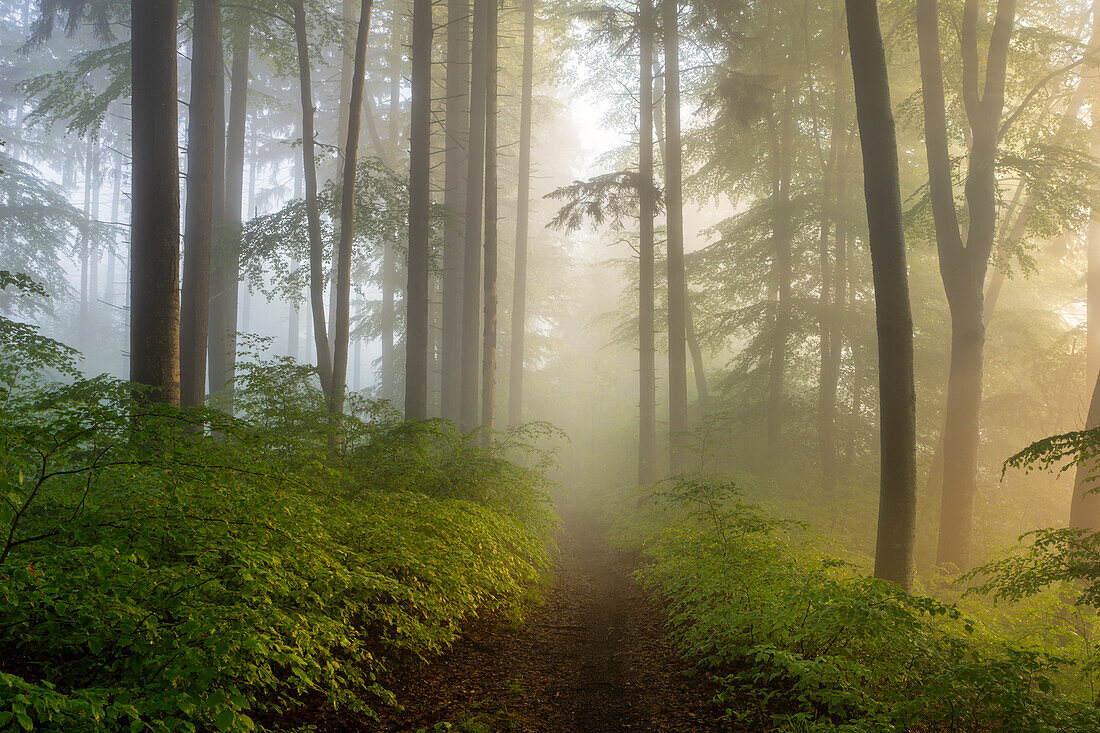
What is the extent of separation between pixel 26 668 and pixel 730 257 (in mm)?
16295

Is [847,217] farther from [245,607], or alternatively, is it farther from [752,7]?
[245,607]

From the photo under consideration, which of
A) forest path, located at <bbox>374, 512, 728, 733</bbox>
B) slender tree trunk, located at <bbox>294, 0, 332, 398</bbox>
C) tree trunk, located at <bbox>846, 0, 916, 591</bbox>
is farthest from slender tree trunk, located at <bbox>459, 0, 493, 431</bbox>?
tree trunk, located at <bbox>846, 0, 916, 591</bbox>

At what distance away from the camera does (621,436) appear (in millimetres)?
24359

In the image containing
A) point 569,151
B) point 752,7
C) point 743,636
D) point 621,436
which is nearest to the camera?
point 743,636

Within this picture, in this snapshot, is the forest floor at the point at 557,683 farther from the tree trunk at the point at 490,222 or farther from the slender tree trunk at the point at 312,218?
the slender tree trunk at the point at 312,218

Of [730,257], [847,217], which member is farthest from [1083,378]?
[730,257]

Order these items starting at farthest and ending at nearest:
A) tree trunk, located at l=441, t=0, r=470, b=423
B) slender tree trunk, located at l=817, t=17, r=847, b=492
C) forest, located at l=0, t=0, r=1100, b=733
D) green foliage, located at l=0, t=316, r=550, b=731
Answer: tree trunk, located at l=441, t=0, r=470, b=423 < slender tree trunk, located at l=817, t=17, r=847, b=492 < forest, located at l=0, t=0, r=1100, b=733 < green foliage, located at l=0, t=316, r=550, b=731

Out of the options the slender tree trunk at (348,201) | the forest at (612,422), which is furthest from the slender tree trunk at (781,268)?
the slender tree trunk at (348,201)

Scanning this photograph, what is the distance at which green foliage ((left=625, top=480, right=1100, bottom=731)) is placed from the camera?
363 cm

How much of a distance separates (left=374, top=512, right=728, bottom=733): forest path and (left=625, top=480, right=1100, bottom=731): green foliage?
1.27 ft

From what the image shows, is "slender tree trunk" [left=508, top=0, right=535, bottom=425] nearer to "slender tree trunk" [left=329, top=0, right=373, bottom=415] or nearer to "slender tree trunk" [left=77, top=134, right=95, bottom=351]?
"slender tree trunk" [left=329, top=0, right=373, bottom=415]

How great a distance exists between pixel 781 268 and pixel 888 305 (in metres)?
8.86

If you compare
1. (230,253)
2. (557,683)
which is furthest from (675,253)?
(557,683)

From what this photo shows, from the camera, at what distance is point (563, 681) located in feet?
17.1
